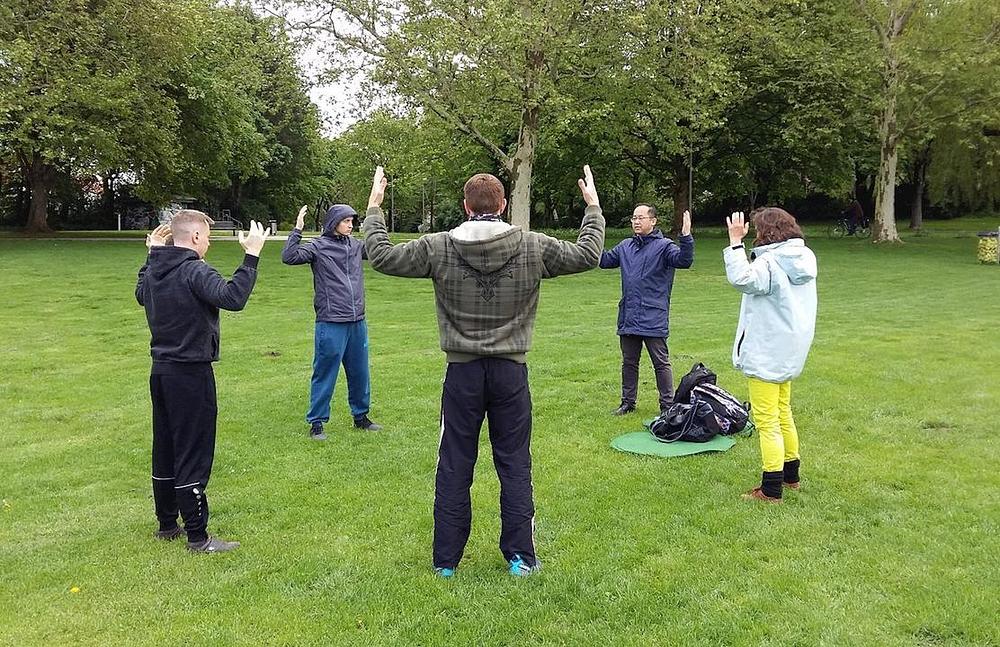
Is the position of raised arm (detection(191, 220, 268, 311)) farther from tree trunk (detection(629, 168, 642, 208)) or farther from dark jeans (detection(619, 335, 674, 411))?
tree trunk (detection(629, 168, 642, 208))

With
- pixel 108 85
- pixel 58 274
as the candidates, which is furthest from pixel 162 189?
pixel 58 274

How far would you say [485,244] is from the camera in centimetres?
415

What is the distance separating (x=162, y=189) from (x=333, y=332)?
33895mm

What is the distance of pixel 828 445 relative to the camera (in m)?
A: 6.82

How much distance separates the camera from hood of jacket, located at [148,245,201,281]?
181 inches

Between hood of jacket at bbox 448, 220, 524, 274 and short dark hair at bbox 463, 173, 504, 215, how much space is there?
0.09m

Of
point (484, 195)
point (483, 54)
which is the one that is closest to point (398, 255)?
point (484, 195)

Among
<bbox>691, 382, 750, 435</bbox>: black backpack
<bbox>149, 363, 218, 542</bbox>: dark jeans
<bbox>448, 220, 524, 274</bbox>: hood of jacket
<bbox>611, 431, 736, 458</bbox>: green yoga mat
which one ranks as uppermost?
<bbox>448, 220, 524, 274</bbox>: hood of jacket

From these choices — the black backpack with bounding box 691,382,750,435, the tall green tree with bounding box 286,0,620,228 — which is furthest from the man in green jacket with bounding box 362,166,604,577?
the tall green tree with bounding box 286,0,620,228

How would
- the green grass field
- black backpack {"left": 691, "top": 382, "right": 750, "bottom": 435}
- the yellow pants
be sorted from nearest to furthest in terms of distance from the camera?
Answer: the green grass field
the yellow pants
black backpack {"left": 691, "top": 382, "right": 750, "bottom": 435}

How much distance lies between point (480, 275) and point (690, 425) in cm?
357

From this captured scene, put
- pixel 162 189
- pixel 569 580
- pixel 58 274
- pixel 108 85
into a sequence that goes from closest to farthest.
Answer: pixel 569 580, pixel 58 274, pixel 108 85, pixel 162 189

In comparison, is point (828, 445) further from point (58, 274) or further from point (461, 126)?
point (58, 274)

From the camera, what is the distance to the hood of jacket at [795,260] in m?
5.25
